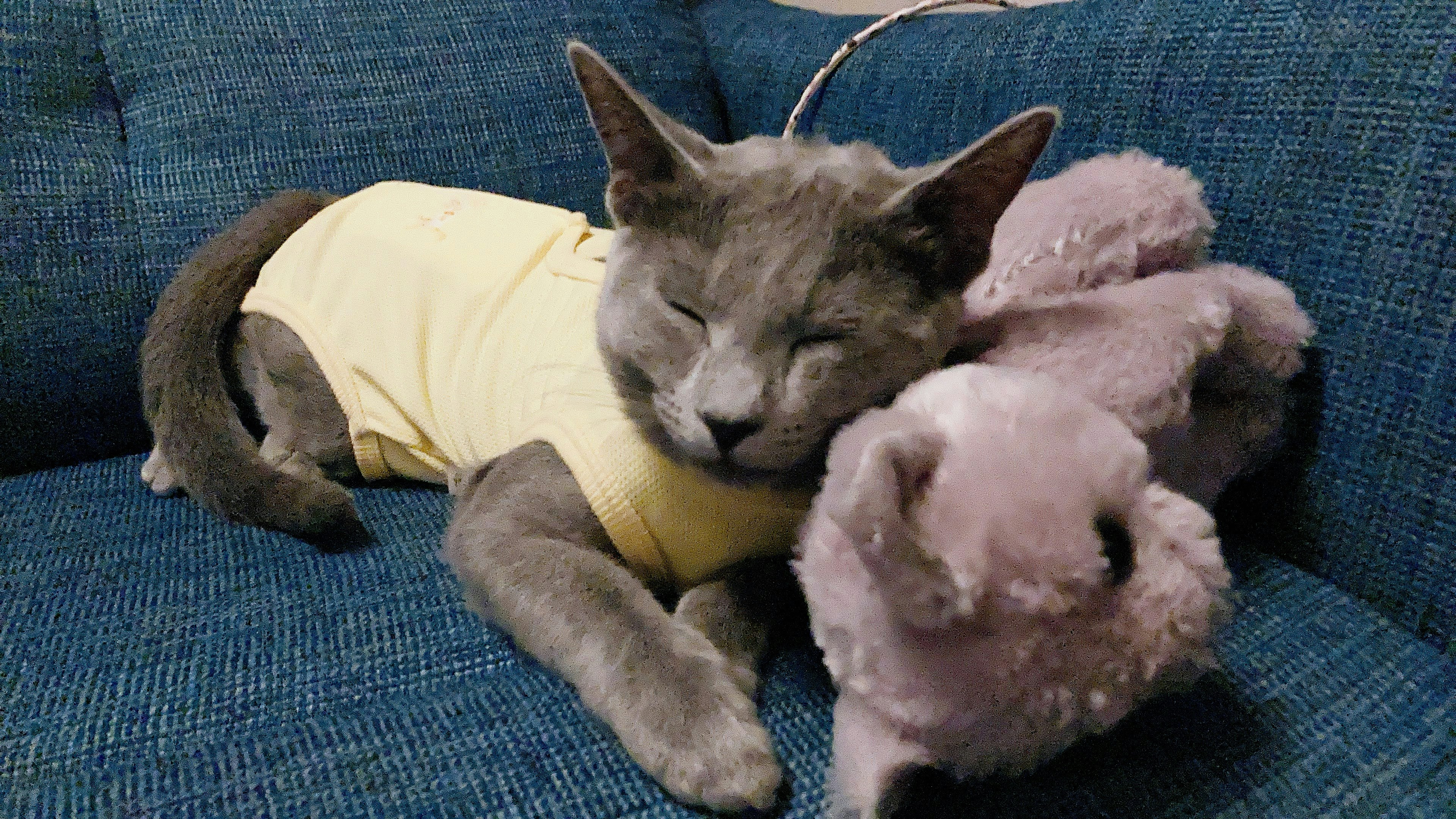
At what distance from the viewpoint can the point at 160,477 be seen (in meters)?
1.06

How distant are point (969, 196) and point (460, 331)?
24.1 inches

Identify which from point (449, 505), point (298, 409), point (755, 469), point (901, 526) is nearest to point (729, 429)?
point (755, 469)

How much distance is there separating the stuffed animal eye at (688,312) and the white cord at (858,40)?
57 centimetres

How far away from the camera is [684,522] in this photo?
76 cm

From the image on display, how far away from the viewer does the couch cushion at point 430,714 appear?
0.58 metres

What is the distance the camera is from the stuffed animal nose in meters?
0.61

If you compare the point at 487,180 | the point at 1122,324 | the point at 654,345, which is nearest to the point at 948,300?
the point at 1122,324

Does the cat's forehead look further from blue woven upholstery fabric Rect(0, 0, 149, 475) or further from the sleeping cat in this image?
blue woven upholstery fabric Rect(0, 0, 149, 475)

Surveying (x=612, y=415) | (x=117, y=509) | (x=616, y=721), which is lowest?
(x=117, y=509)

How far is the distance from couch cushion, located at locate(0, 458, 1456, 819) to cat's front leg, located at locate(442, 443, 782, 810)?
3 centimetres

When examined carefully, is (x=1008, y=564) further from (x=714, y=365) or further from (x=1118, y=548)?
(x=714, y=365)

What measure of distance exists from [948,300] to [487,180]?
0.91 meters

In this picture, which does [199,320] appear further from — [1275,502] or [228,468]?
[1275,502]

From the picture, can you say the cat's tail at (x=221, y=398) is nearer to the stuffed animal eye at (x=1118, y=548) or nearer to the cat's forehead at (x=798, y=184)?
the cat's forehead at (x=798, y=184)
